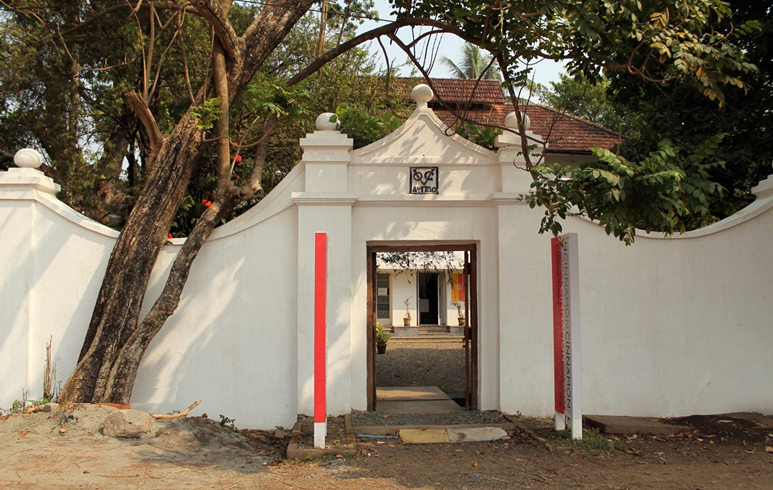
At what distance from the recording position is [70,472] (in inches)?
197

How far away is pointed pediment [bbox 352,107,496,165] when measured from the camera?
23.5ft

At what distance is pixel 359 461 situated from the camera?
5586 mm

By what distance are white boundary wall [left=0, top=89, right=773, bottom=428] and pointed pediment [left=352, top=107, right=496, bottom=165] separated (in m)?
0.02

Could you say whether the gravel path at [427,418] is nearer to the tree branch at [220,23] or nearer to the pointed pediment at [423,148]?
the pointed pediment at [423,148]

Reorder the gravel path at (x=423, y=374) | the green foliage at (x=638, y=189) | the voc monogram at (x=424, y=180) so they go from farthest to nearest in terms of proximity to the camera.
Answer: the voc monogram at (x=424, y=180)
the gravel path at (x=423, y=374)
the green foliage at (x=638, y=189)

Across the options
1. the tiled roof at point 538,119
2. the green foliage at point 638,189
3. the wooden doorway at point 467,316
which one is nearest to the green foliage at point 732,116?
the green foliage at point 638,189

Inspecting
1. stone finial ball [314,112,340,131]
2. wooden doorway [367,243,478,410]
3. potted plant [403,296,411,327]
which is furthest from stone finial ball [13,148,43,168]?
potted plant [403,296,411,327]

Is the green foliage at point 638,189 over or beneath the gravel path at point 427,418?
over

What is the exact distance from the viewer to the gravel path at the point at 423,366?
10750 mm

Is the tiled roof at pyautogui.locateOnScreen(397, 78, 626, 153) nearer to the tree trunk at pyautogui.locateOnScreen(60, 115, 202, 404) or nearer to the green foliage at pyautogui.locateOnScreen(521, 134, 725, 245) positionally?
the tree trunk at pyautogui.locateOnScreen(60, 115, 202, 404)

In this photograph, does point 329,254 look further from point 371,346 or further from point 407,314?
point 407,314

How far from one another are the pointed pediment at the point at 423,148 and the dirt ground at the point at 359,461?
3170mm

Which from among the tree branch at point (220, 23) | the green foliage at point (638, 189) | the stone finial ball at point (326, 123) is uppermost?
the tree branch at point (220, 23)

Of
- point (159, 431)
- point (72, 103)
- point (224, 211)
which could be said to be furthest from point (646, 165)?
point (72, 103)
